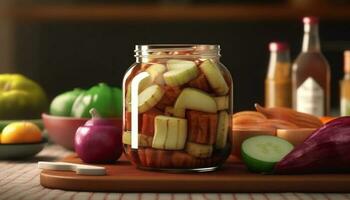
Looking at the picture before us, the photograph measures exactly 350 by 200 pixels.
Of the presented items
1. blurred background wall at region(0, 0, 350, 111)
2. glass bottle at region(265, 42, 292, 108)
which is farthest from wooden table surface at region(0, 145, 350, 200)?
blurred background wall at region(0, 0, 350, 111)

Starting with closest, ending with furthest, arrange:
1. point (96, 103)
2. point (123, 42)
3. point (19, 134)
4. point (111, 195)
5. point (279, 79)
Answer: point (111, 195) < point (19, 134) < point (96, 103) < point (279, 79) < point (123, 42)

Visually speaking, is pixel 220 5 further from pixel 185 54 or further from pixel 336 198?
pixel 336 198

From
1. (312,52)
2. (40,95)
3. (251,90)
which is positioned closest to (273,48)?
(312,52)

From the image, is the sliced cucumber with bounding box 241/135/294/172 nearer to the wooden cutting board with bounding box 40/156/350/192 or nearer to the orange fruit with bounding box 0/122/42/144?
the wooden cutting board with bounding box 40/156/350/192

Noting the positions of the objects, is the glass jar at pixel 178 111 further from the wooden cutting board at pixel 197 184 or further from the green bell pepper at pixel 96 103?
the green bell pepper at pixel 96 103

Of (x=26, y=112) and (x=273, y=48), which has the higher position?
(x=273, y=48)

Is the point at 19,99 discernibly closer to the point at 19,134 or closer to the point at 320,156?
the point at 19,134

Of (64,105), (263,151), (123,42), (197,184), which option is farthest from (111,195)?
(123,42)
